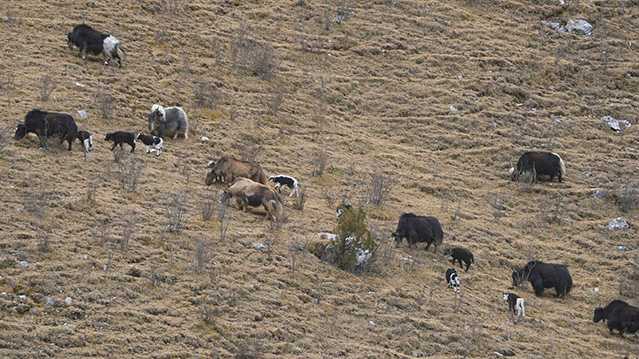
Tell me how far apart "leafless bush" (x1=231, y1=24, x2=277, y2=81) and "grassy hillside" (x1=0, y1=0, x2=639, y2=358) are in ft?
0.23

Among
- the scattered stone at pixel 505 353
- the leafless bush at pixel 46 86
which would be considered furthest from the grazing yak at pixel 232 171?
the scattered stone at pixel 505 353

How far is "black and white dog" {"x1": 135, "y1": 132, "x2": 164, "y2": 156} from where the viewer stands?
74.3 feet

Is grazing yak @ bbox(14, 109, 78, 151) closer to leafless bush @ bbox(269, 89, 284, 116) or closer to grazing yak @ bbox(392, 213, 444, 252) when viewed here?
grazing yak @ bbox(392, 213, 444, 252)

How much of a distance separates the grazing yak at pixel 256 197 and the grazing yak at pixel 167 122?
3.85m

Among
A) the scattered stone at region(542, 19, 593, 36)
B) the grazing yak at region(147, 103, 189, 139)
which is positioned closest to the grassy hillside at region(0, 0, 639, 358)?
the scattered stone at region(542, 19, 593, 36)

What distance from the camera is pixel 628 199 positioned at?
87.0 feet

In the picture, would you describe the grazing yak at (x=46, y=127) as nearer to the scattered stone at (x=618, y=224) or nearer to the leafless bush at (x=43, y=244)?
the leafless bush at (x=43, y=244)

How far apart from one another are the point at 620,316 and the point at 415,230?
162 inches

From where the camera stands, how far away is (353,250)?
18734mm

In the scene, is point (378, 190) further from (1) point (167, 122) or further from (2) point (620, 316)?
(2) point (620, 316)

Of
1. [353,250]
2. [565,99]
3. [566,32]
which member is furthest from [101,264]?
[566,32]

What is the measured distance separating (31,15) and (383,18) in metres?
11.6

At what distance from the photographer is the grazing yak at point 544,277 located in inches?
825

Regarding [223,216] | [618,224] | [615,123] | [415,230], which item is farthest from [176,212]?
[615,123]
